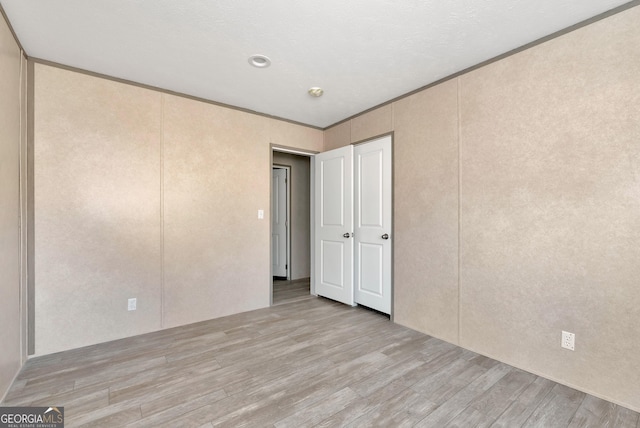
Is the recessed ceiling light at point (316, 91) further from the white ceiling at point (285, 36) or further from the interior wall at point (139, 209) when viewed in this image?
the interior wall at point (139, 209)

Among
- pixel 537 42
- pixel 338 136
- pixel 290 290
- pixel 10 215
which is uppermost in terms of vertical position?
pixel 537 42

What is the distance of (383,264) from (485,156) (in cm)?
157

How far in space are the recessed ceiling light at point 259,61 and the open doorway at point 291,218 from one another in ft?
8.82

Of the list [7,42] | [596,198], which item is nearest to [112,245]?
[7,42]

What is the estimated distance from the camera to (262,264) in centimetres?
366

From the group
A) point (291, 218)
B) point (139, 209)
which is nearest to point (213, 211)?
point (139, 209)

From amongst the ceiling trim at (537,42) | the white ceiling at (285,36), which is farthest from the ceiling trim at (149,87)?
the ceiling trim at (537,42)

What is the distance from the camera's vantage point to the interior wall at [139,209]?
8.03ft

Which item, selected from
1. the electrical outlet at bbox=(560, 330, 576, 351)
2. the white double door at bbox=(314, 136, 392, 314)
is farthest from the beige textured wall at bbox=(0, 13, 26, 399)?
the electrical outlet at bbox=(560, 330, 576, 351)

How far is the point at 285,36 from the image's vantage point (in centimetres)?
208

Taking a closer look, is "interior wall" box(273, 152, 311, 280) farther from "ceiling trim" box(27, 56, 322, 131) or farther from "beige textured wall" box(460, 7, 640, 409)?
"beige textured wall" box(460, 7, 640, 409)

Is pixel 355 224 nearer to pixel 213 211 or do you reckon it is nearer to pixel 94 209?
pixel 213 211

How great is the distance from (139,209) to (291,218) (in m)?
2.83

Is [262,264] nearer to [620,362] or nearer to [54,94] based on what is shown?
[54,94]
